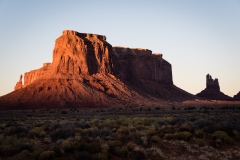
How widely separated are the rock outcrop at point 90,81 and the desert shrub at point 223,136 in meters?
57.5

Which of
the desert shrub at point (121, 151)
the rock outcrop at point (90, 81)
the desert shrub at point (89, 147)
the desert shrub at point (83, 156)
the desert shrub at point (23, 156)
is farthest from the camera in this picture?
the rock outcrop at point (90, 81)

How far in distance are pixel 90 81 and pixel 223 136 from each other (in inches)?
2794

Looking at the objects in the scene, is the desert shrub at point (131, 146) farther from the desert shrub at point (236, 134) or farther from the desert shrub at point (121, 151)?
the desert shrub at point (236, 134)

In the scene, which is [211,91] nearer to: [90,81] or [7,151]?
[90,81]

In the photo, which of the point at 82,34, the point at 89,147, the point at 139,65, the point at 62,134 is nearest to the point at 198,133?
the point at 89,147

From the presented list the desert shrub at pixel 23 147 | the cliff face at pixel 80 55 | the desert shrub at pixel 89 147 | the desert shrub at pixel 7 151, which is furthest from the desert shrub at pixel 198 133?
the cliff face at pixel 80 55

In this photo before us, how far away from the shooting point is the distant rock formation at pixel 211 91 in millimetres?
144875

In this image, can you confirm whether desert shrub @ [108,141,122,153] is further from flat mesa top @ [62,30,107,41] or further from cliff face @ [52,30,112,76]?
flat mesa top @ [62,30,107,41]

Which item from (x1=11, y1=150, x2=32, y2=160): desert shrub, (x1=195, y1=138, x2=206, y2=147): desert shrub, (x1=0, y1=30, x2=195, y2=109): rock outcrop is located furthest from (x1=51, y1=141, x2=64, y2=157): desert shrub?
(x1=0, y1=30, x2=195, y2=109): rock outcrop

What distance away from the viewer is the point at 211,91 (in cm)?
15112

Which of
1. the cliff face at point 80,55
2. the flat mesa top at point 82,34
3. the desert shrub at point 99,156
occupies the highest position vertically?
the flat mesa top at point 82,34

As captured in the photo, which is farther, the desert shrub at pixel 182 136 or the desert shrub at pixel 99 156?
the desert shrub at pixel 182 136

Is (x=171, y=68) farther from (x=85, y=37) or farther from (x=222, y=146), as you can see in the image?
(x=222, y=146)

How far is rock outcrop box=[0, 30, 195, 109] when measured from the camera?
73625mm
